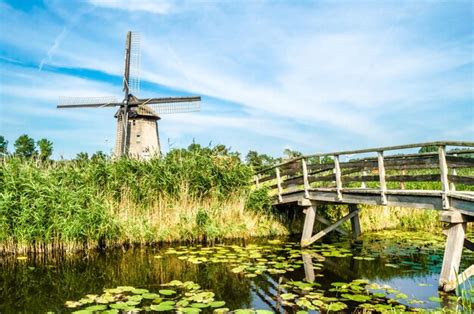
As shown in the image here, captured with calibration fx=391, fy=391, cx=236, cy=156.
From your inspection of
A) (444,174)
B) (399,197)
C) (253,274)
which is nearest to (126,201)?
(253,274)

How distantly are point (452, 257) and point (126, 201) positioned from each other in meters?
7.44

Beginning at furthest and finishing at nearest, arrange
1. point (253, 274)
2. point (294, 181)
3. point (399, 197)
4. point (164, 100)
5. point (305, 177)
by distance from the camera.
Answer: point (164, 100) < point (294, 181) < point (305, 177) < point (399, 197) < point (253, 274)

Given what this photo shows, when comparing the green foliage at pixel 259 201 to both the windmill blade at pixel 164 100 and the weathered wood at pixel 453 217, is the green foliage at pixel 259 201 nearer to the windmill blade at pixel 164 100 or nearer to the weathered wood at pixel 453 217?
the weathered wood at pixel 453 217

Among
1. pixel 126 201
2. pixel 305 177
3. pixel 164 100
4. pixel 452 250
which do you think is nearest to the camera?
pixel 452 250

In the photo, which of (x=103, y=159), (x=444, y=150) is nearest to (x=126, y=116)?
(x=103, y=159)

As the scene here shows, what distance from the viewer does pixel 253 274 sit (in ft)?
23.0

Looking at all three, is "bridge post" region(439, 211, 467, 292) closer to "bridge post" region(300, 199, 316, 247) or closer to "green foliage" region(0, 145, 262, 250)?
"bridge post" region(300, 199, 316, 247)

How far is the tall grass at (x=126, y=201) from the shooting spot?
868 cm

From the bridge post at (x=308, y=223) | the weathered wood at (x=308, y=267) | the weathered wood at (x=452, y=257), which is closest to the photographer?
the weathered wood at (x=452, y=257)

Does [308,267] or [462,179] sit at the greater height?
[462,179]

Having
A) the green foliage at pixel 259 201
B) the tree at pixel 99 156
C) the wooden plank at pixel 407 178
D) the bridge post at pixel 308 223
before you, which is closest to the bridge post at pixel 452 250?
the wooden plank at pixel 407 178

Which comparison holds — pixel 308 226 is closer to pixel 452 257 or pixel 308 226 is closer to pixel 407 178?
pixel 407 178

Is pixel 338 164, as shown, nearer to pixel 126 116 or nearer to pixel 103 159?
pixel 103 159

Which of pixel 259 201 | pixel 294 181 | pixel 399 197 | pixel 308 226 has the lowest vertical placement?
pixel 308 226
